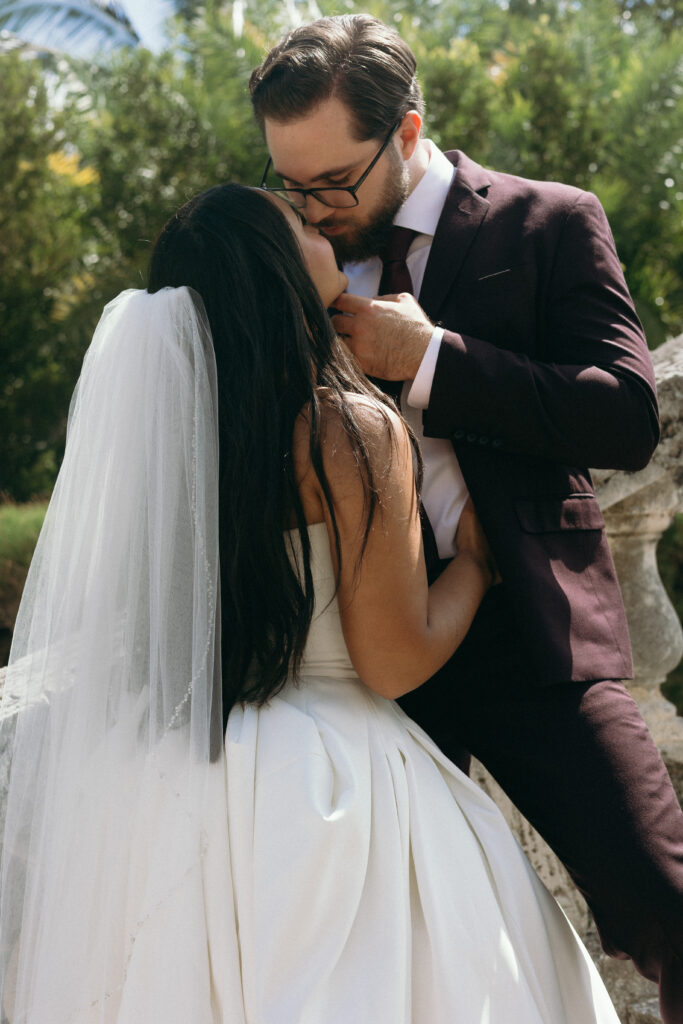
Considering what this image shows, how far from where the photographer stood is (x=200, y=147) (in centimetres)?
925

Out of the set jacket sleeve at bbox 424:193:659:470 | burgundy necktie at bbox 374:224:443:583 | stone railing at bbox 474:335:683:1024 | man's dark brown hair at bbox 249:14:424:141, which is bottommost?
stone railing at bbox 474:335:683:1024

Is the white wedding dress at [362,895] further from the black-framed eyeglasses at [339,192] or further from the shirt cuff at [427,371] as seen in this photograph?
the black-framed eyeglasses at [339,192]

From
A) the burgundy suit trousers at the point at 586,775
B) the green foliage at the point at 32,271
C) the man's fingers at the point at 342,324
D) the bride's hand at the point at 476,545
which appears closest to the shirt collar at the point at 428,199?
the man's fingers at the point at 342,324

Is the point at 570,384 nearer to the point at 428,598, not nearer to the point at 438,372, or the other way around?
the point at 438,372

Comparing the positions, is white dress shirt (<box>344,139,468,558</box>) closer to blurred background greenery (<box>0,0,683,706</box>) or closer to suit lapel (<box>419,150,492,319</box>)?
suit lapel (<box>419,150,492,319</box>)

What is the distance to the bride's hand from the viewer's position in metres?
2.32

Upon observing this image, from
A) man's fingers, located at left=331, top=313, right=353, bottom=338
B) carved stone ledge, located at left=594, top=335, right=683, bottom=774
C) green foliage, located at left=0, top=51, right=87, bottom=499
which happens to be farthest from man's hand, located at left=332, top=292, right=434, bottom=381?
green foliage, located at left=0, top=51, right=87, bottom=499

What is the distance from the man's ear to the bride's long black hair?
Answer: 2.53ft

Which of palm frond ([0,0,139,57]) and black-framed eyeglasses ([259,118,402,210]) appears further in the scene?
palm frond ([0,0,139,57])

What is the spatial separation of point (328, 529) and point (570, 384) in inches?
26.7

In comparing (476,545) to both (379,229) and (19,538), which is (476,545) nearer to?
(379,229)

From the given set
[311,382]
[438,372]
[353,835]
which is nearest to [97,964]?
[353,835]

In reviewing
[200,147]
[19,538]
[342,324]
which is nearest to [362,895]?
[342,324]

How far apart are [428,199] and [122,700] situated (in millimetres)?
1534
